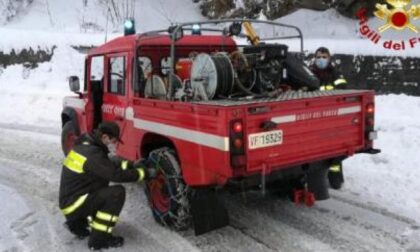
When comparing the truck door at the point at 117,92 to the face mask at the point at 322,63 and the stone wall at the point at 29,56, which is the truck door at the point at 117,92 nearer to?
the face mask at the point at 322,63

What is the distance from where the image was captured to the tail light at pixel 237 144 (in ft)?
15.0

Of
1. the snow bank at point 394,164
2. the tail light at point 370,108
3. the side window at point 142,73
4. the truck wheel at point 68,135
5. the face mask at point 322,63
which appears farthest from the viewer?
the truck wheel at point 68,135

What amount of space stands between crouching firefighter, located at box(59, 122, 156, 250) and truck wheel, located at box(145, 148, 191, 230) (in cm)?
31

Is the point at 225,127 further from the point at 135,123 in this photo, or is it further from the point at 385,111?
the point at 385,111

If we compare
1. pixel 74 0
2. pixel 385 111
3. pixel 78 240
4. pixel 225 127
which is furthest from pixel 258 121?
pixel 74 0

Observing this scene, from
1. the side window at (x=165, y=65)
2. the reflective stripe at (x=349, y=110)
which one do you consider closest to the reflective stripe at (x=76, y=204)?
the side window at (x=165, y=65)

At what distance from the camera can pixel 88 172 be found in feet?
17.2

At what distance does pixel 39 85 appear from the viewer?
16.3m

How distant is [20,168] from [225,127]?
505 cm

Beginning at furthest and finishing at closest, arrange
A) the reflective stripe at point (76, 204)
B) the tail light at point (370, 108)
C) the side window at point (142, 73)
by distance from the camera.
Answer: the side window at point (142, 73) → the tail light at point (370, 108) → the reflective stripe at point (76, 204)

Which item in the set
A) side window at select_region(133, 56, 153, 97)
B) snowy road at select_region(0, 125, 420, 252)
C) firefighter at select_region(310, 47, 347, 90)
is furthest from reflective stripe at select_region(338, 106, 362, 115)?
side window at select_region(133, 56, 153, 97)

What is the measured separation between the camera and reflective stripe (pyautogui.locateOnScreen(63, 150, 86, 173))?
5.17m

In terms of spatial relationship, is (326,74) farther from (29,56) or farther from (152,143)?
(29,56)

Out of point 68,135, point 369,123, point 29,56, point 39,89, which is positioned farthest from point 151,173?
point 29,56
